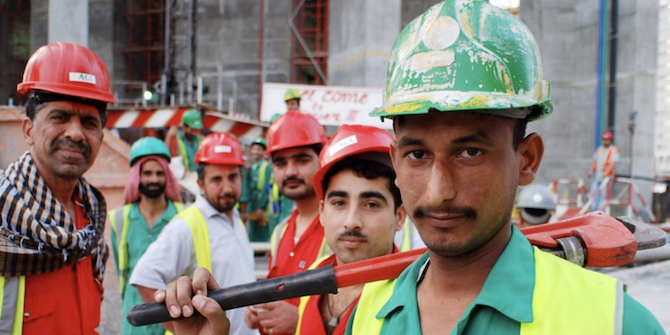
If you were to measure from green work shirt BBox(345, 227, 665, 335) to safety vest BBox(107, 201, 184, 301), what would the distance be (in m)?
3.31

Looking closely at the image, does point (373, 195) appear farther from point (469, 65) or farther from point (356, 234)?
point (469, 65)

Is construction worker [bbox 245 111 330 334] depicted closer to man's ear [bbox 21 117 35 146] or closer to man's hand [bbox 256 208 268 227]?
man's ear [bbox 21 117 35 146]

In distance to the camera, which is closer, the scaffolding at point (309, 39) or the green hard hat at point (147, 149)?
the green hard hat at point (147, 149)

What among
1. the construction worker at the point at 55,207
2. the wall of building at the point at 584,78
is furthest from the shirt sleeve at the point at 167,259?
the wall of building at the point at 584,78

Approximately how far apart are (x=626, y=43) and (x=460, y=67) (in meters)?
16.2

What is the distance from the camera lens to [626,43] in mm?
14547

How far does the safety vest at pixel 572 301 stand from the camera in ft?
3.27

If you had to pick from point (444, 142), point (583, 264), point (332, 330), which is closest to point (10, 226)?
Result: point (332, 330)

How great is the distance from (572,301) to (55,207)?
6.78ft

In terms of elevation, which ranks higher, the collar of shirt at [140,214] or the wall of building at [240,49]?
the wall of building at [240,49]

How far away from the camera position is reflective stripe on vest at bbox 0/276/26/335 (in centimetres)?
191

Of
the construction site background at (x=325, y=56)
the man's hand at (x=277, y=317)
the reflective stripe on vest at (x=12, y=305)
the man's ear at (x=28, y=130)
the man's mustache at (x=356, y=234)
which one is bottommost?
the man's hand at (x=277, y=317)

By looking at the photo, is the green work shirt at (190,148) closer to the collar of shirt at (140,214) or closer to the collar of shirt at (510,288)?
the collar of shirt at (140,214)

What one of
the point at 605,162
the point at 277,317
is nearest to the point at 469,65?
the point at 277,317
